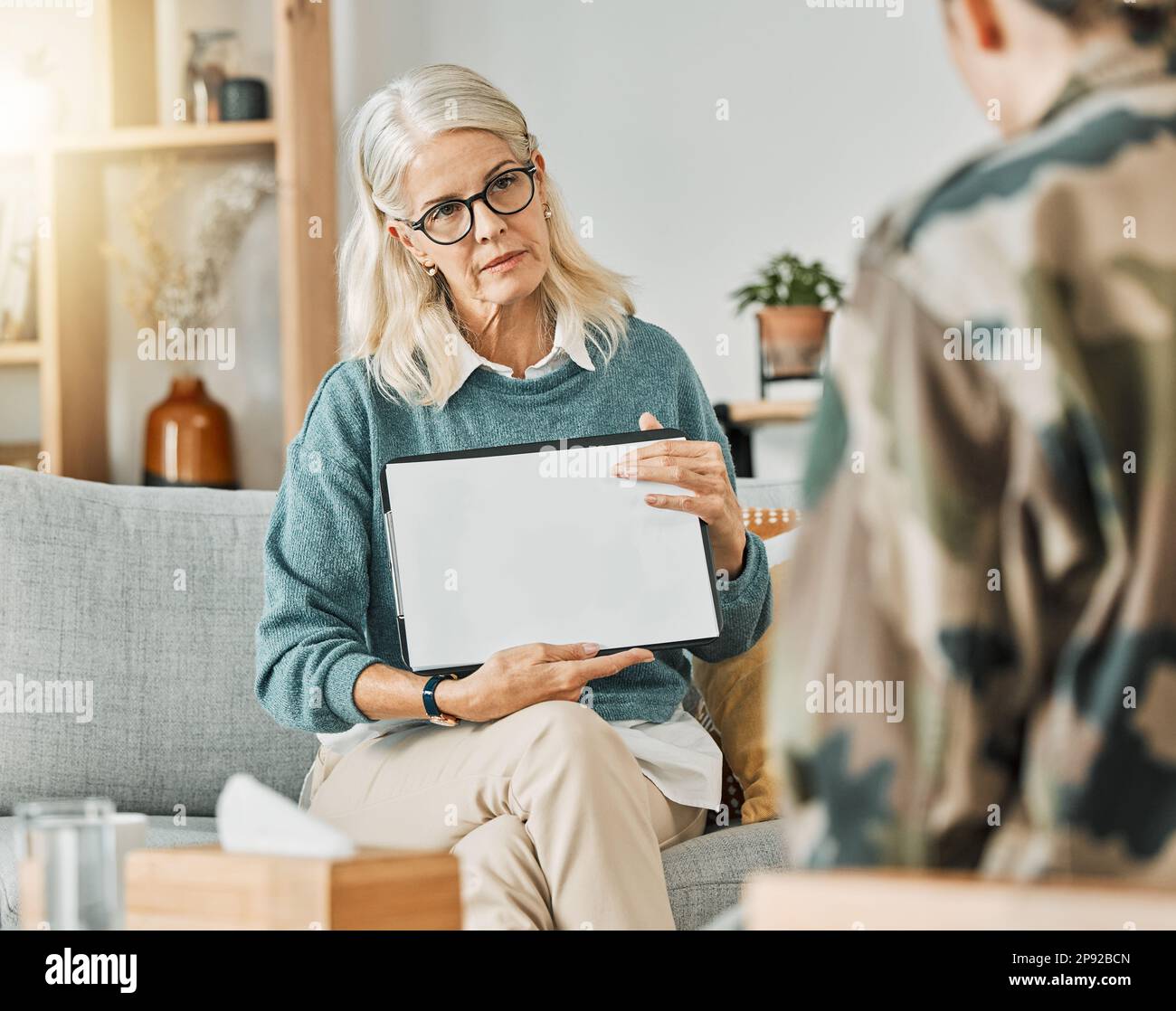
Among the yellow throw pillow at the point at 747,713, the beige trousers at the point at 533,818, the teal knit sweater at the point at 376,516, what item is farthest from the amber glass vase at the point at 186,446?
the beige trousers at the point at 533,818

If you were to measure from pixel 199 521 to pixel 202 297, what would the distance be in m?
1.26

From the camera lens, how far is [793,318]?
2.73m

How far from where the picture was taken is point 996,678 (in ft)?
1.69

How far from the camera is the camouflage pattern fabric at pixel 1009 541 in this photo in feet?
1.65

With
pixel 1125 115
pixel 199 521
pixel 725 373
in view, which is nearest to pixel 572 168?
pixel 725 373

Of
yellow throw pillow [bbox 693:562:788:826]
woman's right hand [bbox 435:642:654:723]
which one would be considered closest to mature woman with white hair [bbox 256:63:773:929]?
woman's right hand [bbox 435:642:654:723]

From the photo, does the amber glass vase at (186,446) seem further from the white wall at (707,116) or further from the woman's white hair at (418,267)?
the woman's white hair at (418,267)

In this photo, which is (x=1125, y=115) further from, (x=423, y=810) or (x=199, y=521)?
(x=199, y=521)

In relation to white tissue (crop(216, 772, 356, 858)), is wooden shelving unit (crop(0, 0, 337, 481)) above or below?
above

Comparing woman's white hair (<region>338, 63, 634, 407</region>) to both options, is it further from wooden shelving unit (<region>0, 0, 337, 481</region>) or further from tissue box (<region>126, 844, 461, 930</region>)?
wooden shelving unit (<region>0, 0, 337, 481</region>)

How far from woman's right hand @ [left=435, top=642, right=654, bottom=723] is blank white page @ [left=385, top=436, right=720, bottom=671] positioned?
2.2 inches

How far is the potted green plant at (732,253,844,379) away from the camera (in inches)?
107

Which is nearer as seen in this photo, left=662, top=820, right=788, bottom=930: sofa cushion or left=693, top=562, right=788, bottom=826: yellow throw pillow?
left=662, top=820, right=788, bottom=930: sofa cushion

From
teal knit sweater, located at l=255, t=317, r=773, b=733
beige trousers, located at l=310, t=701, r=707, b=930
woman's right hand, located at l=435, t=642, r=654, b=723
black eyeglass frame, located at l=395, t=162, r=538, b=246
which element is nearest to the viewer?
beige trousers, located at l=310, t=701, r=707, b=930
